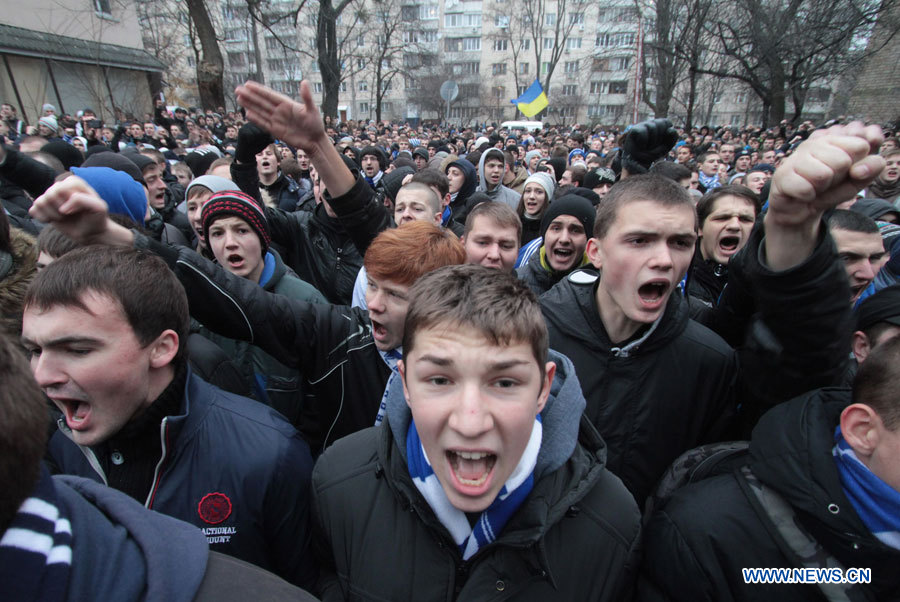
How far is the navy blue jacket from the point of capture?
1558mm

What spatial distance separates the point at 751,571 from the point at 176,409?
182cm

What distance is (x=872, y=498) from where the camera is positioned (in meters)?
1.20

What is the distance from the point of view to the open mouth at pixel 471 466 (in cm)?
130

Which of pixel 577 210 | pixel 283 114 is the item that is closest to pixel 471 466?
pixel 283 114

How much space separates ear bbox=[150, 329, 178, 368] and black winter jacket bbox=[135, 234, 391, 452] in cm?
23

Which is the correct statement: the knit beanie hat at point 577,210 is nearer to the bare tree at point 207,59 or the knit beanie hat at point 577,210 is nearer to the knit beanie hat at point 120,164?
the knit beanie hat at point 120,164

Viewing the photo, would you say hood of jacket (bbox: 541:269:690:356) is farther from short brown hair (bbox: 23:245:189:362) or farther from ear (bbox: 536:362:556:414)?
short brown hair (bbox: 23:245:189:362)

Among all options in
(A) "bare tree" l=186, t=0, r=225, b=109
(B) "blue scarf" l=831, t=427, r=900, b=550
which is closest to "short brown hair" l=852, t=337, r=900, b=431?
(B) "blue scarf" l=831, t=427, r=900, b=550

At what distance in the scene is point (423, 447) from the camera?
1385 millimetres

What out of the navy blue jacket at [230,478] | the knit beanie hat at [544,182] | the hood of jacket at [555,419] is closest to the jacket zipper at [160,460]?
the navy blue jacket at [230,478]

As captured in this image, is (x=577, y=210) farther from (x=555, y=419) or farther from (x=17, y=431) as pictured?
(x=17, y=431)

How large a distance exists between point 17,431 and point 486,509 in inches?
41.3

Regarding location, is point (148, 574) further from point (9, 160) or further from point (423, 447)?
point (9, 160)

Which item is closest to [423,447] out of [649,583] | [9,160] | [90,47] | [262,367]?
[649,583]
